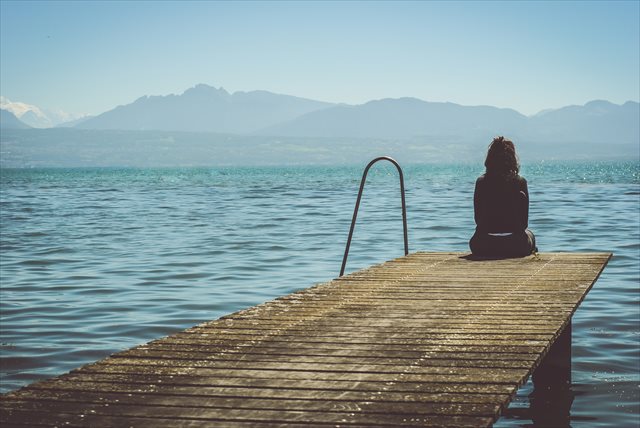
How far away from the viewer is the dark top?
9.98 metres

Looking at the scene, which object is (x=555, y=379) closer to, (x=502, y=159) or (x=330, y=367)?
(x=502, y=159)

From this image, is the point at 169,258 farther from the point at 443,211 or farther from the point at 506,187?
the point at 443,211

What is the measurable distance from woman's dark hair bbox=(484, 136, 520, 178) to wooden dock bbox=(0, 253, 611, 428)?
7.37ft

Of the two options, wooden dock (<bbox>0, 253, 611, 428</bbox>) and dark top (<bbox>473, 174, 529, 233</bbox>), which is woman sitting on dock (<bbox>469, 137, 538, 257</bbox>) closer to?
dark top (<bbox>473, 174, 529, 233</bbox>)

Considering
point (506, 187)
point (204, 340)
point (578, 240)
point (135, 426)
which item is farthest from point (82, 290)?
point (578, 240)

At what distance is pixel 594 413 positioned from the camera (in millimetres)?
7789

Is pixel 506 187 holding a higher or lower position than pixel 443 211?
higher

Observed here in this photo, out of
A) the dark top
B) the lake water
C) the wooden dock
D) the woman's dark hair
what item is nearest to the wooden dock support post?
the lake water

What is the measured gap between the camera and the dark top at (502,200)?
998 centimetres

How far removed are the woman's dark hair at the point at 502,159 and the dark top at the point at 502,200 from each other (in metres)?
0.07

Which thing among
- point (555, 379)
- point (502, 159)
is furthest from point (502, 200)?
point (555, 379)

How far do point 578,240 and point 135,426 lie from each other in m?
18.9

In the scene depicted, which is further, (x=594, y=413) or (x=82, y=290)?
(x=82, y=290)

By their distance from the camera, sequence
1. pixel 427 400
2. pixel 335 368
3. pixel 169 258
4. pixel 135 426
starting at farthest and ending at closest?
pixel 169 258 < pixel 335 368 < pixel 427 400 < pixel 135 426
